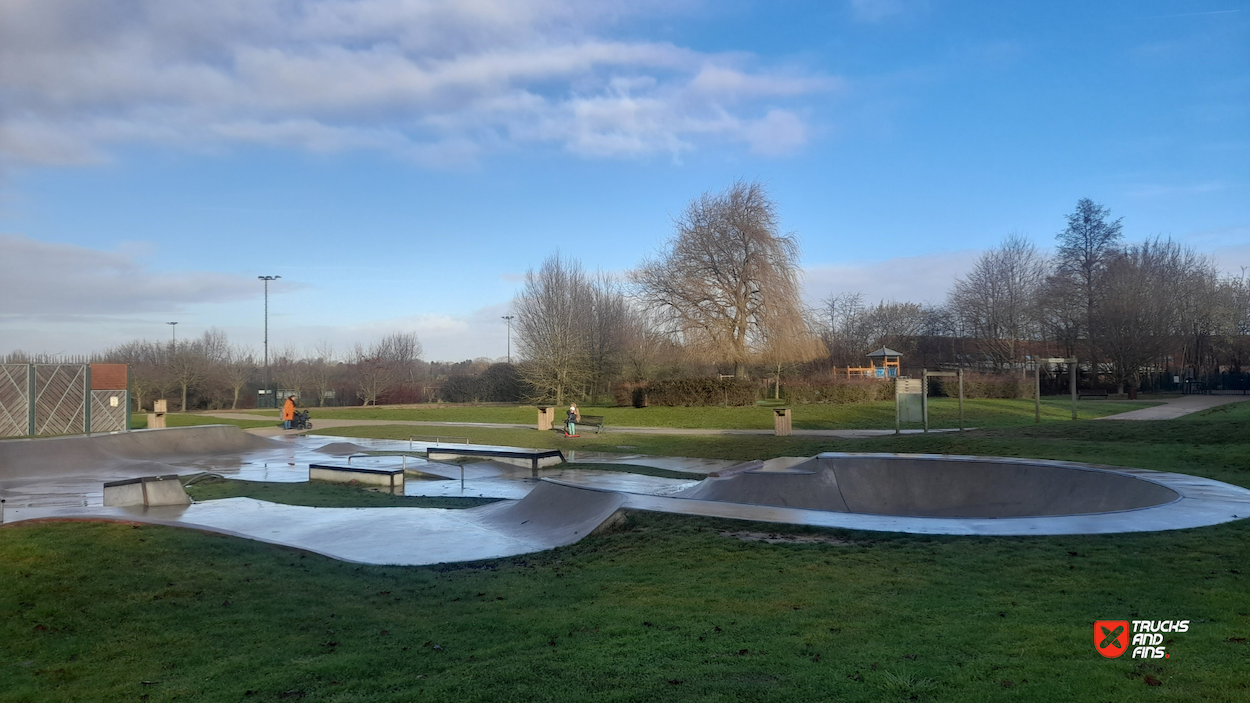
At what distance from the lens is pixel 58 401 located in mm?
24422

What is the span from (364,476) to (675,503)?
8.01 metres

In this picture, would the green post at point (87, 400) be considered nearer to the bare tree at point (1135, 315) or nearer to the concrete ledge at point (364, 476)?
the concrete ledge at point (364, 476)

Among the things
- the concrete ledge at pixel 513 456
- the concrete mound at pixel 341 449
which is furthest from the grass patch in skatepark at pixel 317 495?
the concrete mound at pixel 341 449

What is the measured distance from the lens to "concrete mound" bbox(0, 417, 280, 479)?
17938 millimetres

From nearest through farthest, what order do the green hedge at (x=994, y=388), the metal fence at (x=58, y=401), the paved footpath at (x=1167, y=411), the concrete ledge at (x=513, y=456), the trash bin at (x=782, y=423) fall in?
the concrete ledge at (x=513, y=456)
the metal fence at (x=58, y=401)
the trash bin at (x=782, y=423)
the paved footpath at (x=1167, y=411)
the green hedge at (x=994, y=388)

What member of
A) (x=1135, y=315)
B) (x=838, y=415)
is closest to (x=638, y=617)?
(x=838, y=415)

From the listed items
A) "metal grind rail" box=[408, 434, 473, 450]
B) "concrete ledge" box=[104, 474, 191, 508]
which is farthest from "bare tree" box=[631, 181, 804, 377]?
"concrete ledge" box=[104, 474, 191, 508]

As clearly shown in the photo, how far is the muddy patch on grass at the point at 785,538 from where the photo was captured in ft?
27.6

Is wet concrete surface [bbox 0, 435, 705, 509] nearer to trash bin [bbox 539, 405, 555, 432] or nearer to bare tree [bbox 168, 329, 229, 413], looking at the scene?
trash bin [bbox 539, 405, 555, 432]

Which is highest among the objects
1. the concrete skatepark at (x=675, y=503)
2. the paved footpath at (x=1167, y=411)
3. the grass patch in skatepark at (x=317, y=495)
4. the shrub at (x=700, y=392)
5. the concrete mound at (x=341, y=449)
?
the shrub at (x=700, y=392)

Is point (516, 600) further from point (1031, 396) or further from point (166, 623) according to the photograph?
point (1031, 396)

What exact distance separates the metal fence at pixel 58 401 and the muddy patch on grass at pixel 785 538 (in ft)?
80.0

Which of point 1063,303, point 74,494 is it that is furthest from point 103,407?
point 1063,303

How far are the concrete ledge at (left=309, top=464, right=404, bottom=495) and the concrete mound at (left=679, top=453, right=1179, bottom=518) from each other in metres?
6.05
